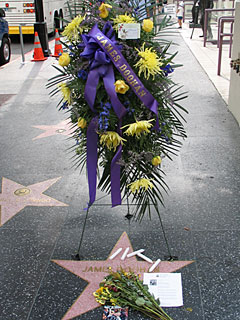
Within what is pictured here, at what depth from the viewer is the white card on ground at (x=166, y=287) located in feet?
8.78

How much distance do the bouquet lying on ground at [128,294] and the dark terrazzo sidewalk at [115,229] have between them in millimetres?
87

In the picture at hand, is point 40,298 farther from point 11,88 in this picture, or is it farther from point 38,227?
point 11,88

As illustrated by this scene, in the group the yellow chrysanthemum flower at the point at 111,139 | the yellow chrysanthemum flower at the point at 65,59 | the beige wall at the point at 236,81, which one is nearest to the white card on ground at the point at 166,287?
the yellow chrysanthemum flower at the point at 111,139

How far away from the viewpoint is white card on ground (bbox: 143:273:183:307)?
2678 millimetres

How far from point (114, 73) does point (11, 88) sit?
22.1ft

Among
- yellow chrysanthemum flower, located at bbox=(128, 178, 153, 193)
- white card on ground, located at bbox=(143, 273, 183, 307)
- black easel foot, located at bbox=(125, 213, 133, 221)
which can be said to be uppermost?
yellow chrysanthemum flower, located at bbox=(128, 178, 153, 193)

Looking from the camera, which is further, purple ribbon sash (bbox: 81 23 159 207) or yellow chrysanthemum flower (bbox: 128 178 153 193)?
yellow chrysanthemum flower (bbox: 128 178 153 193)

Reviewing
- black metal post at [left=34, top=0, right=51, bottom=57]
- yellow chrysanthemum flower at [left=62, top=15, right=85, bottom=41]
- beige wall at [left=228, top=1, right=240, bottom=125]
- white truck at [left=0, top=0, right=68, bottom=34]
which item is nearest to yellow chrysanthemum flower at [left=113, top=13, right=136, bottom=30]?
yellow chrysanthemum flower at [left=62, top=15, right=85, bottom=41]

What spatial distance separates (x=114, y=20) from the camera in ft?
8.48

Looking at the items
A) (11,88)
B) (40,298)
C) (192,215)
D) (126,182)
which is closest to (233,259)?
(192,215)

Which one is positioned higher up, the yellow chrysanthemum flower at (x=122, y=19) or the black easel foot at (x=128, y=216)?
the yellow chrysanthemum flower at (x=122, y=19)

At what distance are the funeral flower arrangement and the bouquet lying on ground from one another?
625 millimetres

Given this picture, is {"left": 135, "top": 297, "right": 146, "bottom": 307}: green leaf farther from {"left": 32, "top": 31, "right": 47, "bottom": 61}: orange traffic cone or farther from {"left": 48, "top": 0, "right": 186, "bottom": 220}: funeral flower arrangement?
{"left": 32, "top": 31, "right": 47, "bottom": 61}: orange traffic cone

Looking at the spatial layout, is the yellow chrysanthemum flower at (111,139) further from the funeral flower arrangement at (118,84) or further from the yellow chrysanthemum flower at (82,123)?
the yellow chrysanthemum flower at (82,123)
